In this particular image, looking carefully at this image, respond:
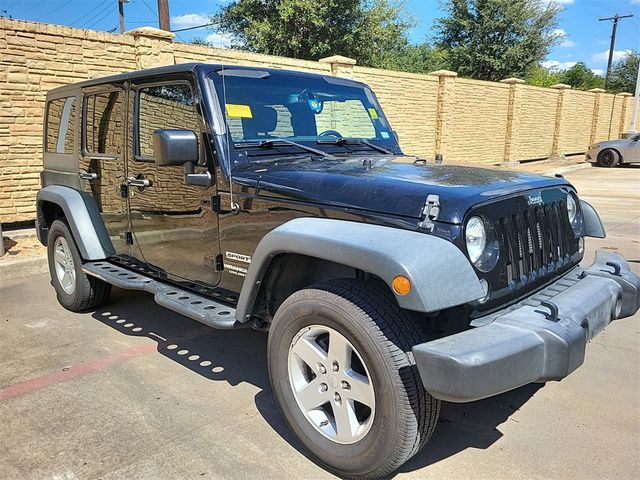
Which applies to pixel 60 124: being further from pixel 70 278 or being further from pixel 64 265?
pixel 70 278

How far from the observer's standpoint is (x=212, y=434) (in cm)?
297

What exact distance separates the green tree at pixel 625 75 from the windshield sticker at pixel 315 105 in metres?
44.1

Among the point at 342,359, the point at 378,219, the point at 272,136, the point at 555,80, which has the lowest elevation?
the point at 342,359

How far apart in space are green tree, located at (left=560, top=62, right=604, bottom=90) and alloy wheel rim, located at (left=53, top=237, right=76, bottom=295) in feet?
150

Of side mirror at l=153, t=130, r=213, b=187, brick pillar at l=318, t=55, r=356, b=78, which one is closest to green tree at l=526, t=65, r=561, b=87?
brick pillar at l=318, t=55, r=356, b=78

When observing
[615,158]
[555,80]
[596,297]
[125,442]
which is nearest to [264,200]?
[125,442]

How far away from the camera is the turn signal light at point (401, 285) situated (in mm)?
2154

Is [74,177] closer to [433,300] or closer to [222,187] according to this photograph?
[222,187]

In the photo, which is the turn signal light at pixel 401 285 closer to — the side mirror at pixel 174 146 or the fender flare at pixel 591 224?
the side mirror at pixel 174 146

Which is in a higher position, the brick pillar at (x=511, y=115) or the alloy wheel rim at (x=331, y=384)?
the brick pillar at (x=511, y=115)

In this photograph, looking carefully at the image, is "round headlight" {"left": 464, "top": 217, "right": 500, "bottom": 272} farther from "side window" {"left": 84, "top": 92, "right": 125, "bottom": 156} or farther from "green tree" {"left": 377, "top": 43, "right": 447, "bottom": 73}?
"green tree" {"left": 377, "top": 43, "right": 447, "bottom": 73}

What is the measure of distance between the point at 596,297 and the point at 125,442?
2.57 metres

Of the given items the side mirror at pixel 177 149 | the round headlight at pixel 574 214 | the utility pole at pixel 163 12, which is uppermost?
the utility pole at pixel 163 12

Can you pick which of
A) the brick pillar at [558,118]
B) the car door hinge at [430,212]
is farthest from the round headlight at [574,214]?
the brick pillar at [558,118]
